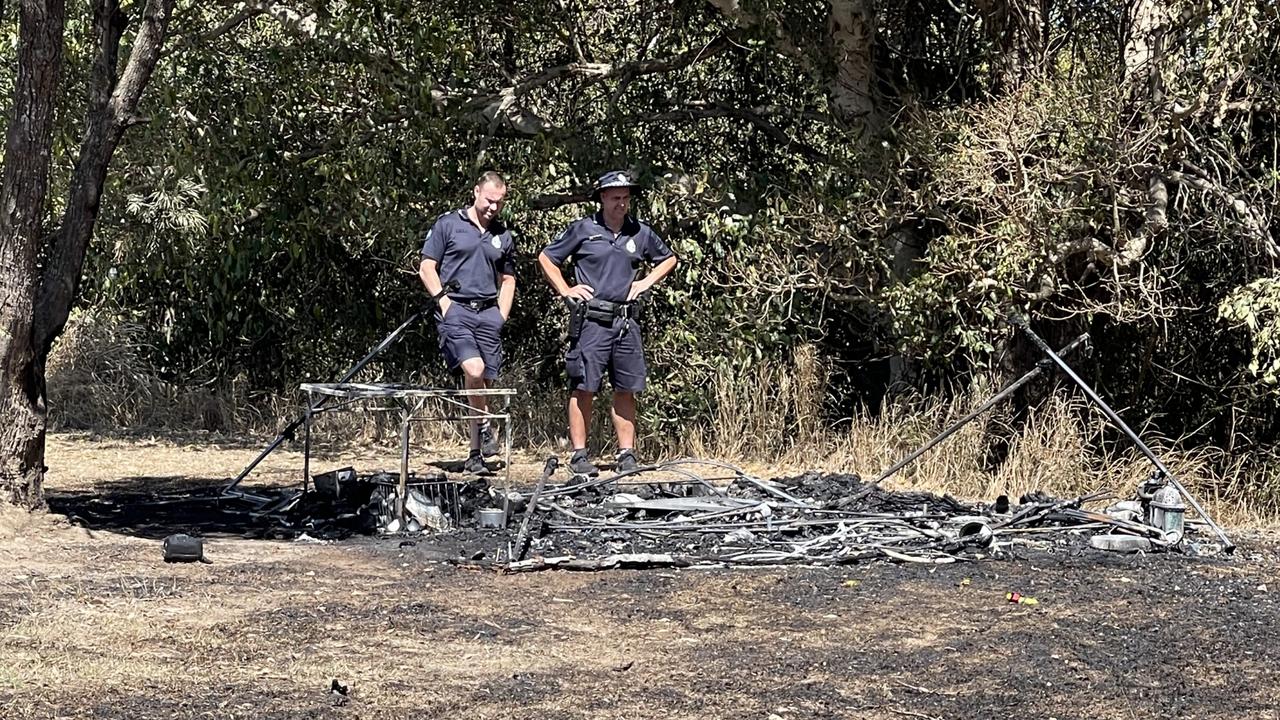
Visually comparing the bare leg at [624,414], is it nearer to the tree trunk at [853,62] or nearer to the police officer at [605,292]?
the police officer at [605,292]

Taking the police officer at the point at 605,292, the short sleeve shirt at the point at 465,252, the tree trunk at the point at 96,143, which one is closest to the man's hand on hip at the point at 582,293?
the police officer at the point at 605,292

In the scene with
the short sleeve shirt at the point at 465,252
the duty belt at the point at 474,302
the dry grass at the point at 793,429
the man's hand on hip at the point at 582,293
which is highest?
the short sleeve shirt at the point at 465,252

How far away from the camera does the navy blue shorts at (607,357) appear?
33.5 feet

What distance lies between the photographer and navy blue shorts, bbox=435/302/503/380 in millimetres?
10234

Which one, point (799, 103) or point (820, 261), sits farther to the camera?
point (799, 103)

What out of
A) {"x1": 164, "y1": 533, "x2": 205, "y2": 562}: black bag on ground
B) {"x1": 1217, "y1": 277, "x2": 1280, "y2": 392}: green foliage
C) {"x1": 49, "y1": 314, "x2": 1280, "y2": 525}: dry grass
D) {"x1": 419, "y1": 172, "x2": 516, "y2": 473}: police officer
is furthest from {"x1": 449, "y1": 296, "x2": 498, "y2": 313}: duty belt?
{"x1": 1217, "y1": 277, "x2": 1280, "y2": 392}: green foliage

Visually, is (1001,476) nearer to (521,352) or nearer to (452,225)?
(452,225)

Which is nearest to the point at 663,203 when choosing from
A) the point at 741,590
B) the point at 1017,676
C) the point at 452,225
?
the point at 452,225

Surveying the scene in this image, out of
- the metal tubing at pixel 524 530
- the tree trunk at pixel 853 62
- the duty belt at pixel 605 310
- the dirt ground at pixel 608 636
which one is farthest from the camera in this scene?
the tree trunk at pixel 853 62

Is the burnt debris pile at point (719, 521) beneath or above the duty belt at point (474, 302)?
beneath

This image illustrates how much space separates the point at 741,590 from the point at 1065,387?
4.26 meters

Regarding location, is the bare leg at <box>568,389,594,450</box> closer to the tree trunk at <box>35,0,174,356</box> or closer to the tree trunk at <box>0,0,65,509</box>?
the tree trunk at <box>35,0,174,356</box>

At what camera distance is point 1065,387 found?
34.7 feet

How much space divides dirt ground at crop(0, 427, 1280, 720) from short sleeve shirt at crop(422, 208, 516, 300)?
2450 mm
